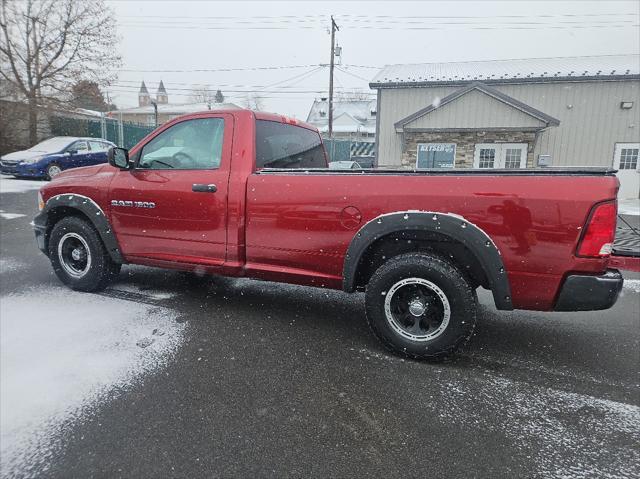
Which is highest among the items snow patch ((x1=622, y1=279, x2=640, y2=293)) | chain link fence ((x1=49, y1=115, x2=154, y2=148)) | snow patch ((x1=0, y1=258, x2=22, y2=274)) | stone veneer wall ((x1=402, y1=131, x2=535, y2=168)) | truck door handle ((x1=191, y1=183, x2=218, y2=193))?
chain link fence ((x1=49, y1=115, x2=154, y2=148))

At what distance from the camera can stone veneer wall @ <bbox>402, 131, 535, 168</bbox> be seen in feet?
53.4

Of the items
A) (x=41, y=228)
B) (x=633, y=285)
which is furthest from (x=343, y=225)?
(x=633, y=285)

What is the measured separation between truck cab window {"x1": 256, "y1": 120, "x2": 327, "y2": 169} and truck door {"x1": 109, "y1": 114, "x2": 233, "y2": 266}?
30cm

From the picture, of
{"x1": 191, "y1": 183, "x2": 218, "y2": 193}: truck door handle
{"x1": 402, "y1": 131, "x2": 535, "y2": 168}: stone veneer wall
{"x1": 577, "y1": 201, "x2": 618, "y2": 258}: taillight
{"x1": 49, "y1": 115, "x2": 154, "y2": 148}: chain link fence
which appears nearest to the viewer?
{"x1": 577, "y1": 201, "x2": 618, "y2": 258}: taillight

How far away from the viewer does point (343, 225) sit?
3.06 metres

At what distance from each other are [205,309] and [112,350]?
998 millimetres

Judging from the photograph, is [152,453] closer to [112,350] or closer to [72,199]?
[112,350]

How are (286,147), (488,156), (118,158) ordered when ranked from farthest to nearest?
(488,156) → (286,147) → (118,158)

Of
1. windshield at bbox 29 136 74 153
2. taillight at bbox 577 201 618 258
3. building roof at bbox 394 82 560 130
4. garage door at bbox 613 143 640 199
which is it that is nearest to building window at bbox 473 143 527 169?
building roof at bbox 394 82 560 130

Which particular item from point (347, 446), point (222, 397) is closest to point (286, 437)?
point (347, 446)

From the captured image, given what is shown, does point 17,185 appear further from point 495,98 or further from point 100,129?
point 495,98

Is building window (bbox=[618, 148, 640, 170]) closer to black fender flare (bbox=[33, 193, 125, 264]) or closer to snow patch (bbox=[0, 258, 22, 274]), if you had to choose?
black fender flare (bbox=[33, 193, 125, 264])

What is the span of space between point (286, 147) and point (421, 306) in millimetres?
2043

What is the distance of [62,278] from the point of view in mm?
4359
